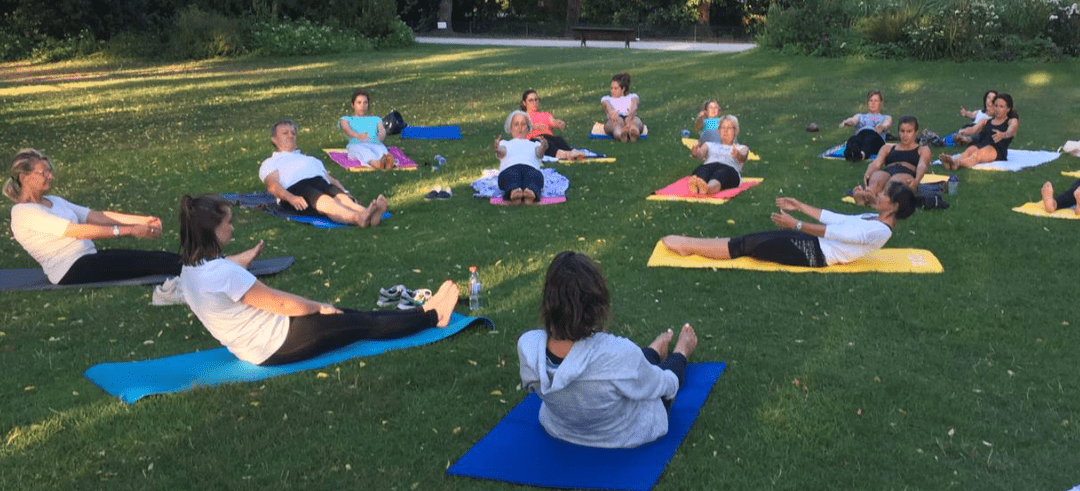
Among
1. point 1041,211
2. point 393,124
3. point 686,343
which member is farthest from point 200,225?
point 393,124

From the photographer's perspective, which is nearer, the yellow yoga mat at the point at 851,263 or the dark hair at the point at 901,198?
the yellow yoga mat at the point at 851,263

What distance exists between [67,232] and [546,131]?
310 inches

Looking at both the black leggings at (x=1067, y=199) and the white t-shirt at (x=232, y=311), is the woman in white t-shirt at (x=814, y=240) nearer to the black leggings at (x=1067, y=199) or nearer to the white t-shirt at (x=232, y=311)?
the black leggings at (x=1067, y=199)

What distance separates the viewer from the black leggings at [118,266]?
25.6 ft

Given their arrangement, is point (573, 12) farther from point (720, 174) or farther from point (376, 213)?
point (376, 213)

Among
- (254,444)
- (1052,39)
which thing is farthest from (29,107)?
(1052,39)

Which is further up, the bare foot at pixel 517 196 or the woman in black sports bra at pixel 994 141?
the woman in black sports bra at pixel 994 141

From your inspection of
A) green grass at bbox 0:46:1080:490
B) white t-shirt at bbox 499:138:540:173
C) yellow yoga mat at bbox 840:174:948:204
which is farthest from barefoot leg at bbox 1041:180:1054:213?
white t-shirt at bbox 499:138:540:173

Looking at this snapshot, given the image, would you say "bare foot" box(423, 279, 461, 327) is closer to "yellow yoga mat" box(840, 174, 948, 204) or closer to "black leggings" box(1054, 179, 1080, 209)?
"yellow yoga mat" box(840, 174, 948, 204)

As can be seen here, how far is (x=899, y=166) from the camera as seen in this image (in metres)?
11.3

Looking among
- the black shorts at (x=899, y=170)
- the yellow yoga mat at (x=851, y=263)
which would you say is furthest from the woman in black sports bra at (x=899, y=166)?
the yellow yoga mat at (x=851, y=263)

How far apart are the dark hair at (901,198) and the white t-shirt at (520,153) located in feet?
14.5

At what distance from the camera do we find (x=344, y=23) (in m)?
40.0

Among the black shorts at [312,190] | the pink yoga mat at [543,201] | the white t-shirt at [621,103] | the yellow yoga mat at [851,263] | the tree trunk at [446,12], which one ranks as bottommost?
the pink yoga mat at [543,201]
